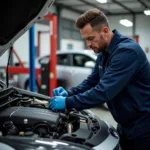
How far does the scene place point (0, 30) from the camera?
7.70ft

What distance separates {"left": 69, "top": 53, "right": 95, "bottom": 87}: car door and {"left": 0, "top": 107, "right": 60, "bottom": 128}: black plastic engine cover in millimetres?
4520

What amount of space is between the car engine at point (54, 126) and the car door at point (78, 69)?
430cm

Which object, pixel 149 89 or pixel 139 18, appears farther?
pixel 139 18

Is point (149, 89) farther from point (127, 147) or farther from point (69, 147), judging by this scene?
point (69, 147)

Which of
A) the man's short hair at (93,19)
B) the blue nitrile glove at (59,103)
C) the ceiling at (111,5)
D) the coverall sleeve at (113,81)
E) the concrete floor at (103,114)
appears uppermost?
the ceiling at (111,5)

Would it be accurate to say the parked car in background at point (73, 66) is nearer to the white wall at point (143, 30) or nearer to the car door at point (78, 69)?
the car door at point (78, 69)

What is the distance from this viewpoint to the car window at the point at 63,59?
719 cm

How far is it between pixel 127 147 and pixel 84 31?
1.02m

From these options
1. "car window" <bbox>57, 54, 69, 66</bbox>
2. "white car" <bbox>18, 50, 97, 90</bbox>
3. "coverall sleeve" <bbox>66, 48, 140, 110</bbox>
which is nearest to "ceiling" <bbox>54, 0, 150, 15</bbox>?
"car window" <bbox>57, 54, 69, 66</bbox>

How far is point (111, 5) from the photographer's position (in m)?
15.4

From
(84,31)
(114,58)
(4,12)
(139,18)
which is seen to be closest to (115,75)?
(114,58)

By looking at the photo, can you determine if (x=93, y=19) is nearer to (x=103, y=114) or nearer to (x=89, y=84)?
(x=89, y=84)

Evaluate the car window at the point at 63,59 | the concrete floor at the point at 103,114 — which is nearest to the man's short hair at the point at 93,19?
the concrete floor at the point at 103,114

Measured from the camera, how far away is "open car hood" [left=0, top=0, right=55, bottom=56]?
219 centimetres
